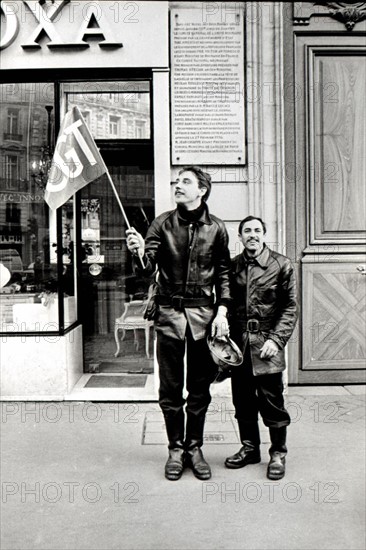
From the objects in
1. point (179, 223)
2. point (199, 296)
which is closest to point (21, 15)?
point (179, 223)

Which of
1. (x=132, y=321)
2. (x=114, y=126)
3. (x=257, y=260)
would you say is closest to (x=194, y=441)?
(x=257, y=260)

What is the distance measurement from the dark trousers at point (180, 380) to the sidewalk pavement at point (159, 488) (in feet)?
1.21

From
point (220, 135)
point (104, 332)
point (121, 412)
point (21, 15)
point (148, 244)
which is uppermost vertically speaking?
point (21, 15)

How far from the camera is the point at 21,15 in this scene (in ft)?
21.7

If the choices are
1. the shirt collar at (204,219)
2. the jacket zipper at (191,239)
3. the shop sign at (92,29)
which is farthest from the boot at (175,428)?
the shop sign at (92,29)

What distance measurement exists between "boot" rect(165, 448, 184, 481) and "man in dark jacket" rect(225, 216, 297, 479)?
2.05 feet

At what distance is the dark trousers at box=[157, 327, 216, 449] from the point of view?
462 centimetres

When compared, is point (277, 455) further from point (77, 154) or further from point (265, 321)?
point (77, 154)

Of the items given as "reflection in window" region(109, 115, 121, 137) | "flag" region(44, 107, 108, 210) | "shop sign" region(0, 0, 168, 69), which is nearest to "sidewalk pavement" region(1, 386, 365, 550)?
"flag" region(44, 107, 108, 210)

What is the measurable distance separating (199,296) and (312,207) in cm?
294

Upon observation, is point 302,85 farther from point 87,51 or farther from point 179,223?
point 179,223

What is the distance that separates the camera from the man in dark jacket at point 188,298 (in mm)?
4578

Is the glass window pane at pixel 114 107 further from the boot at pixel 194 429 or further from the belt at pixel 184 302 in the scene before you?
the boot at pixel 194 429

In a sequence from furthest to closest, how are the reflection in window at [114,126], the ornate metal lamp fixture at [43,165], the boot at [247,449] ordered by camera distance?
the reflection in window at [114,126]
the ornate metal lamp fixture at [43,165]
the boot at [247,449]
